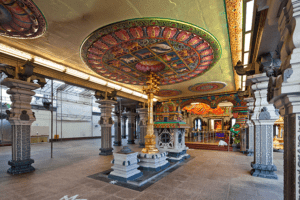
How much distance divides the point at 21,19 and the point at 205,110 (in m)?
13.5

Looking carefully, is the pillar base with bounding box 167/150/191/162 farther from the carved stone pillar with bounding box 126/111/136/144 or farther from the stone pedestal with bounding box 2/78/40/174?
the carved stone pillar with bounding box 126/111/136/144

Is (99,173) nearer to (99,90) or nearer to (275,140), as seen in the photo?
(99,90)

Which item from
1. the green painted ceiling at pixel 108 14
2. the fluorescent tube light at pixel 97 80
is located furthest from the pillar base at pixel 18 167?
the fluorescent tube light at pixel 97 80

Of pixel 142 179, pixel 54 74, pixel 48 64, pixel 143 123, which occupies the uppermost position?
pixel 48 64

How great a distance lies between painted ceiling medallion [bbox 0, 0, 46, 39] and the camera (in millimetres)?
2434

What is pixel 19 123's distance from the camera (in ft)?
14.7

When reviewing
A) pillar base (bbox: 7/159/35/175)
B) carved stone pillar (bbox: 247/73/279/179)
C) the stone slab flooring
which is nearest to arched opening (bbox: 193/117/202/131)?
the stone slab flooring

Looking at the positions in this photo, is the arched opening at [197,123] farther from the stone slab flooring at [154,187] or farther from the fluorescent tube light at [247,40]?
the fluorescent tube light at [247,40]

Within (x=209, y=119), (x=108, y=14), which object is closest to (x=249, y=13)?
(x=108, y=14)

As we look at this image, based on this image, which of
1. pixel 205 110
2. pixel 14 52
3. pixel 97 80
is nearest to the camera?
Answer: pixel 14 52

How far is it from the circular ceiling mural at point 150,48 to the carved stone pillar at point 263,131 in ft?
4.63

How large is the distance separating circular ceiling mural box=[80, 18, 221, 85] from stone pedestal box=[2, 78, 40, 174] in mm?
2093

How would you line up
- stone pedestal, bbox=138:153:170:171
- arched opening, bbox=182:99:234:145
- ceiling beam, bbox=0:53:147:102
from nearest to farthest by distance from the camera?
ceiling beam, bbox=0:53:147:102
stone pedestal, bbox=138:153:170:171
arched opening, bbox=182:99:234:145

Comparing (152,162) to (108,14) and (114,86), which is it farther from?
(114,86)
